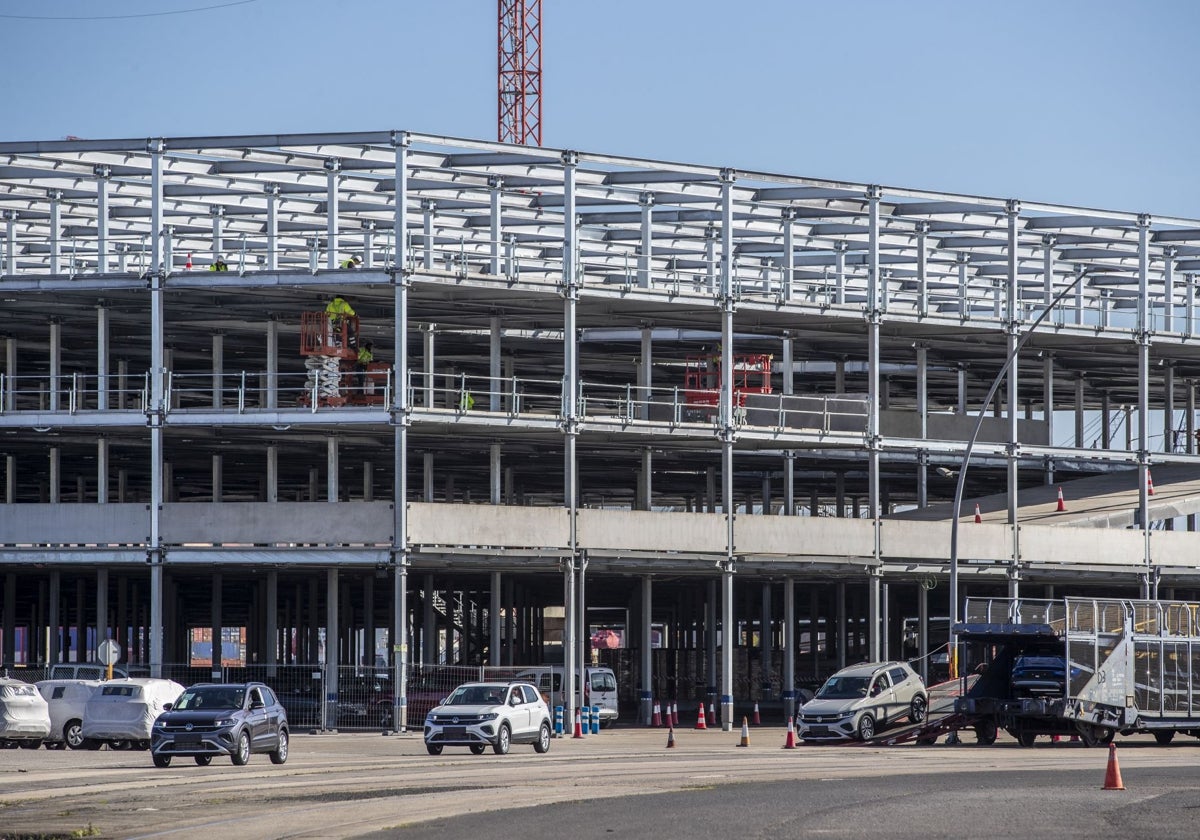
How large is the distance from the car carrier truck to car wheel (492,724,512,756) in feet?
33.0

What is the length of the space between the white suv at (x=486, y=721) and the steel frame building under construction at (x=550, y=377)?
9825 mm

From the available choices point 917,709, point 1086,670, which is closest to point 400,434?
point 917,709

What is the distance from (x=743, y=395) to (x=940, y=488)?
23.9m

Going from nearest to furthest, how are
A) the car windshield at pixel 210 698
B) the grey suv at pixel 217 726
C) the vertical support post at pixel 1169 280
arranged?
the grey suv at pixel 217 726, the car windshield at pixel 210 698, the vertical support post at pixel 1169 280

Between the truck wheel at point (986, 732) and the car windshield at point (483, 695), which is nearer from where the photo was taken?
the car windshield at point (483, 695)

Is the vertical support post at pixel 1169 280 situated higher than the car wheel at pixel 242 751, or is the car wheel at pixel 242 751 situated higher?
the vertical support post at pixel 1169 280

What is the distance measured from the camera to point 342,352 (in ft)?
154

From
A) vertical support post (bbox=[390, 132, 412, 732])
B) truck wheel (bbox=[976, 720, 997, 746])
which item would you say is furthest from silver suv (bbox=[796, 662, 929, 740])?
vertical support post (bbox=[390, 132, 412, 732])

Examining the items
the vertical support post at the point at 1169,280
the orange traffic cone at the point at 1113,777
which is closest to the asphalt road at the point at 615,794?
the orange traffic cone at the point at 1113,777

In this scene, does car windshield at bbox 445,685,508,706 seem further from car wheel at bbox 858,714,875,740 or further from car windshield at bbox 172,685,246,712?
car wheel at bbox 858,714,875,740

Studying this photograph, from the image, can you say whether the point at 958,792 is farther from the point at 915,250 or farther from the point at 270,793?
the point at 915,250

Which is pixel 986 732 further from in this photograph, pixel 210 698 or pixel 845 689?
pixel 210 698

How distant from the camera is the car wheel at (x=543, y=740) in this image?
3438cm

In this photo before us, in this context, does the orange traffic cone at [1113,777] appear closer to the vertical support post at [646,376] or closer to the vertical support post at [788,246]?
the vertical support post at [646,376]
